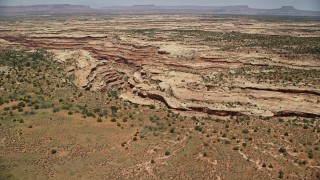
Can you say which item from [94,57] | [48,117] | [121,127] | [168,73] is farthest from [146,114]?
[94,57]

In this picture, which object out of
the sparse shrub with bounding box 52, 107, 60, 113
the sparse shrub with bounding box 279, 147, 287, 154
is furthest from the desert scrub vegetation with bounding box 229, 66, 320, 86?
the sparse shrub with bounding box 52, 107, 60, 113

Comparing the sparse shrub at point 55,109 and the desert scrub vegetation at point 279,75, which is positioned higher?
the desert scrub vegetation at point 279,75

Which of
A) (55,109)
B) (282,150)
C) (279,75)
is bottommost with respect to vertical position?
(282,150)

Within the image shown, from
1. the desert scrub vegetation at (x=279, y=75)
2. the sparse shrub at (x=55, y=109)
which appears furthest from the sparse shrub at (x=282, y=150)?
the sparse shrub at (x=55, y=109)

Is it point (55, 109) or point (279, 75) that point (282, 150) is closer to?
point (55, 109)

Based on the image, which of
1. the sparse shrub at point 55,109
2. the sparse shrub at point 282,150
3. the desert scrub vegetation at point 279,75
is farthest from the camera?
the desert scrub vegetation at point 279,75

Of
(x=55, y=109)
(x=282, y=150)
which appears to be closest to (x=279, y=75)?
(x=282, y=150)

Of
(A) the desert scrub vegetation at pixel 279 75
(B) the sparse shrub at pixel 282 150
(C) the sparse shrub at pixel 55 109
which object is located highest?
(A) the desert scrub vegetation at pixel 279 75

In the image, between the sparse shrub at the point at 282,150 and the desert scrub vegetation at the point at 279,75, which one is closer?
the sparse shrub at the point at 282,150

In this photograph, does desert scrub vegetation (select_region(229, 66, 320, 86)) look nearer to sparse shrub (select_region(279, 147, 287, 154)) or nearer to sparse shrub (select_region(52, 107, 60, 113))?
sparse shrub (select_region(279, 147, 287, 154))

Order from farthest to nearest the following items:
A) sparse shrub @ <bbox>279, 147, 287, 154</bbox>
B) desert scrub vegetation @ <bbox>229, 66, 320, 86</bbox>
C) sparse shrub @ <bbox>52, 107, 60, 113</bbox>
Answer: desert scrub vegetation @ <bbox>229, 66, 320, 86</bbox> → sparse shrub @ <bbox>52, 107, 60, 113</bbox> → sparse shrub @ <bbox>279, 147, 287, 154</bbox>

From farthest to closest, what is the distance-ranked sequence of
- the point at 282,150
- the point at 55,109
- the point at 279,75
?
the point at 279,75
the point at 55,109
the point at 282,150

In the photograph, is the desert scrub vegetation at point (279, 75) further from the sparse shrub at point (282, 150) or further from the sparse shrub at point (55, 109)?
the sparse shrub at point (55, 109)
